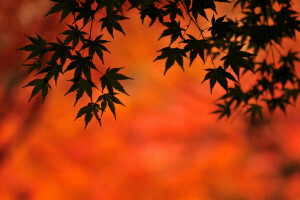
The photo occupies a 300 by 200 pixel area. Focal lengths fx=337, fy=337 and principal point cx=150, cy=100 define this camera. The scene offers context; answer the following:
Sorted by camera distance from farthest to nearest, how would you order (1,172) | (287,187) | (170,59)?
(287,187)
(1,172)
(170,59)

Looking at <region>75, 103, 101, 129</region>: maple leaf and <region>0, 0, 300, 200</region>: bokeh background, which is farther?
<region>0, 0, 300, 200</region>: bokeh background

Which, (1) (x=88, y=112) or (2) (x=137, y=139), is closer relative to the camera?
(1) (x=88, y=112)

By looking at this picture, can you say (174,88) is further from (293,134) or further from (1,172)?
(1,172)

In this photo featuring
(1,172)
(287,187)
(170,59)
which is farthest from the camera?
(287,187)

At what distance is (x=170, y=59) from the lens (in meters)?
1.10

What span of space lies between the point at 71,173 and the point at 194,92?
47.1 inches

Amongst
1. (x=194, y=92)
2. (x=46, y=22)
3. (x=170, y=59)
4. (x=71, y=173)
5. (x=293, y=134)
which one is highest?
(x=46, y=22)

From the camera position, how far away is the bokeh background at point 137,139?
2.66 m

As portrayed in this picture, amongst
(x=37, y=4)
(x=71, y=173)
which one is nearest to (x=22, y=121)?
(x=71, y=173)

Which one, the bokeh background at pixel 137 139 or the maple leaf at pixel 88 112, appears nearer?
the maple leaf at pixel 88 112

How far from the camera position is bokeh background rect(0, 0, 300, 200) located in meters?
2.66

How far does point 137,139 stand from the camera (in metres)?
2.73

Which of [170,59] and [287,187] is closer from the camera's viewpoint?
[170,59]

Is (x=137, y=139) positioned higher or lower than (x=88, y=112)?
higher
